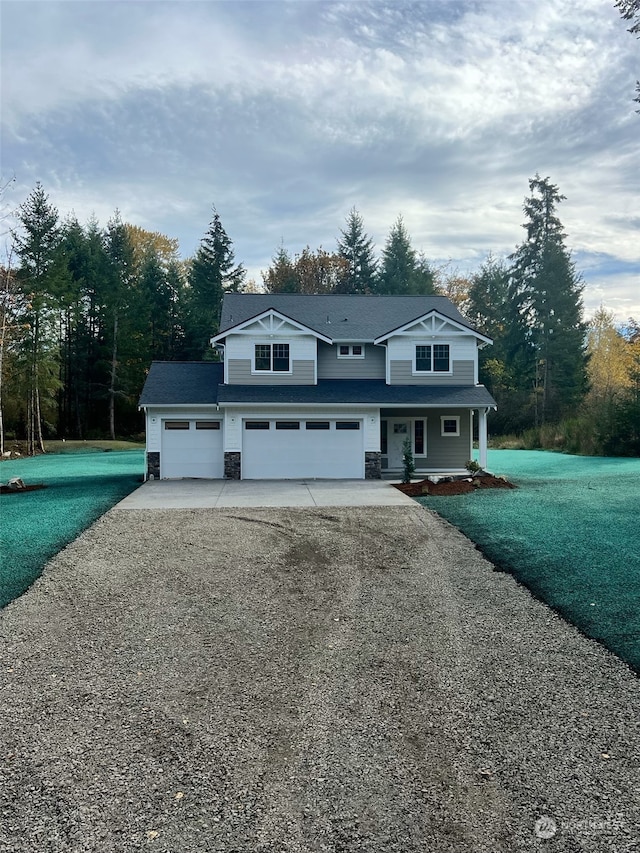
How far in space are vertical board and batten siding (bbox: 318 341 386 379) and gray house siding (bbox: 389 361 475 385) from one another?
0.71 metres

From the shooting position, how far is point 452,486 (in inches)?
632

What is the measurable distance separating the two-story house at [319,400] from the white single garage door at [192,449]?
0.03m

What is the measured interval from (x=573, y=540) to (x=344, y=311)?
50.0 feet

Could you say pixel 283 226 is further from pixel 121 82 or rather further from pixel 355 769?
pixel 355 769

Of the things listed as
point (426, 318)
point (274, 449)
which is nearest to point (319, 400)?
point (274, 449)

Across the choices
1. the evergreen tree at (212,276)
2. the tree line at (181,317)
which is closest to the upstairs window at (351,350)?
the tree line at (181,317)

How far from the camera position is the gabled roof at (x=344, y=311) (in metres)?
21.4

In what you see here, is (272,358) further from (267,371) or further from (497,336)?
(497,336)

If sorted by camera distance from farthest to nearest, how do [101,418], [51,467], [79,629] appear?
[101,418] → [51,467] → [79,629]

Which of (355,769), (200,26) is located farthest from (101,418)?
(355,769)

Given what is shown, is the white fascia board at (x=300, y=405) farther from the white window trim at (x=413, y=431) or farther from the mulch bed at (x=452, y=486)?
the mulch bed at (x=452, y=486)

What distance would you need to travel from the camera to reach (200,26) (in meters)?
11.3

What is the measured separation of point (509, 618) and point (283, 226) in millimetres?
41360

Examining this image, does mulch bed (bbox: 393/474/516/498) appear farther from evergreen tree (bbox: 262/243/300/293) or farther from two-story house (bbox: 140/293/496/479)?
evergreen tree (bbox: 262/243/300/293)
